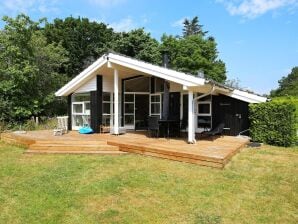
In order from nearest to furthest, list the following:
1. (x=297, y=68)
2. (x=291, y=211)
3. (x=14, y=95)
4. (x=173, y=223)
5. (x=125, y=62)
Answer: (x=173, y=223), (x=291, y=211), (x=125, y=62), (x=14, y=95), (x=297, y=68)

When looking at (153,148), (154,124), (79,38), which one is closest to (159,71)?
(154,124)

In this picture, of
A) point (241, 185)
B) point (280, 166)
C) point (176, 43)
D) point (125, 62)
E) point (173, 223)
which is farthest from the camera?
point (176, 43)

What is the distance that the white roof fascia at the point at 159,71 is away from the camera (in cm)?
967

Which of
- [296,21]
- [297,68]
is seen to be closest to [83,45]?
[296,21]

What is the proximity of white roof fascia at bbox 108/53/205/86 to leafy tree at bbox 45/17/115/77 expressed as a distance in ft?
62.6

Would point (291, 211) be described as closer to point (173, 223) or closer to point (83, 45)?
point (173, 223)

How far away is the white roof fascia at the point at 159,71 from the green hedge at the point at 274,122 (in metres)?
3.60

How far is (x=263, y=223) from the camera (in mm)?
4730

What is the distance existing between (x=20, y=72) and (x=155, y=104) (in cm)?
916

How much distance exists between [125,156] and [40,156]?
9.46ft

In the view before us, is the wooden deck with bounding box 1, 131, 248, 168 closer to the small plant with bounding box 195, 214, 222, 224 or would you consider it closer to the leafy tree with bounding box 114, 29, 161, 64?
the small plant with bounding box 195, 214, 222, 224

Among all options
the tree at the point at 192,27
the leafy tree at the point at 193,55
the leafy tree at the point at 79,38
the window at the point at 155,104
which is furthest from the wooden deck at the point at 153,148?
the tree at the point at 192,27

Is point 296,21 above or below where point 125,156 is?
above

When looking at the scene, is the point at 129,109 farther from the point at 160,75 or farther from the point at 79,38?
the point at 79,38
